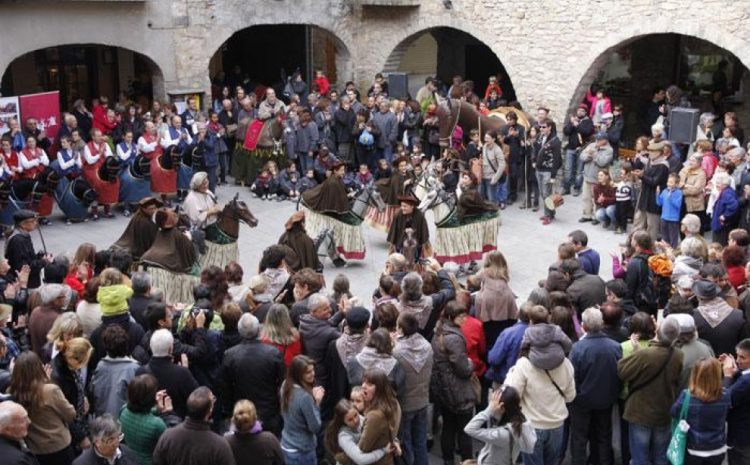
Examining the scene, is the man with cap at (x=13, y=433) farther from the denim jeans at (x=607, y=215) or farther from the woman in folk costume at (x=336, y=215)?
the denim jeans at (x=607, y=215)

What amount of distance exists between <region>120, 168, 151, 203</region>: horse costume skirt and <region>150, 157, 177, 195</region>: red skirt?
0.18 metres

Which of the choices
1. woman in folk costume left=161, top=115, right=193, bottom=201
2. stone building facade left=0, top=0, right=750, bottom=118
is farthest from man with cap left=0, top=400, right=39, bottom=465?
stone building facade left=0, top=0, right=750, bottom=118

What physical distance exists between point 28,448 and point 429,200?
7.26 metres

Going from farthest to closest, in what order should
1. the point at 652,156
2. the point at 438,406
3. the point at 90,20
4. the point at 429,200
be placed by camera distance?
the point at 90,20 < the point at 652,156 < the point at 429,200 < the point at 438,406

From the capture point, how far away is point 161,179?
1611 cm

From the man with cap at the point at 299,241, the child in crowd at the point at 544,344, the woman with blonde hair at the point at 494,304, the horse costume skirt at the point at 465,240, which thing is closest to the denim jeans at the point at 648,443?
the child in crowd at the point at 544,344

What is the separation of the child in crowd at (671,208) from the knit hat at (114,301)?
8.28 m

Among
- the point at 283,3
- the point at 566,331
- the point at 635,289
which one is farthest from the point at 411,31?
the point at 566,331

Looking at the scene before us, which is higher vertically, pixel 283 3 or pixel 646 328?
pixel 283 3

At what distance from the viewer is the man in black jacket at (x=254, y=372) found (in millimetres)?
6742

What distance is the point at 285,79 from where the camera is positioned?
71.1ft

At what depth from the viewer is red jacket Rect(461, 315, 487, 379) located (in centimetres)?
763

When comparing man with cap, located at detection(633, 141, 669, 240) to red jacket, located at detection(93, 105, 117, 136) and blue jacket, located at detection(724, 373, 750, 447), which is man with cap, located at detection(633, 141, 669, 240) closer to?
blue jacket, located at detection(724, 373, 750, 447)

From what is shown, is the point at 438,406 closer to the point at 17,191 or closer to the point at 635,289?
the point at 635,289
